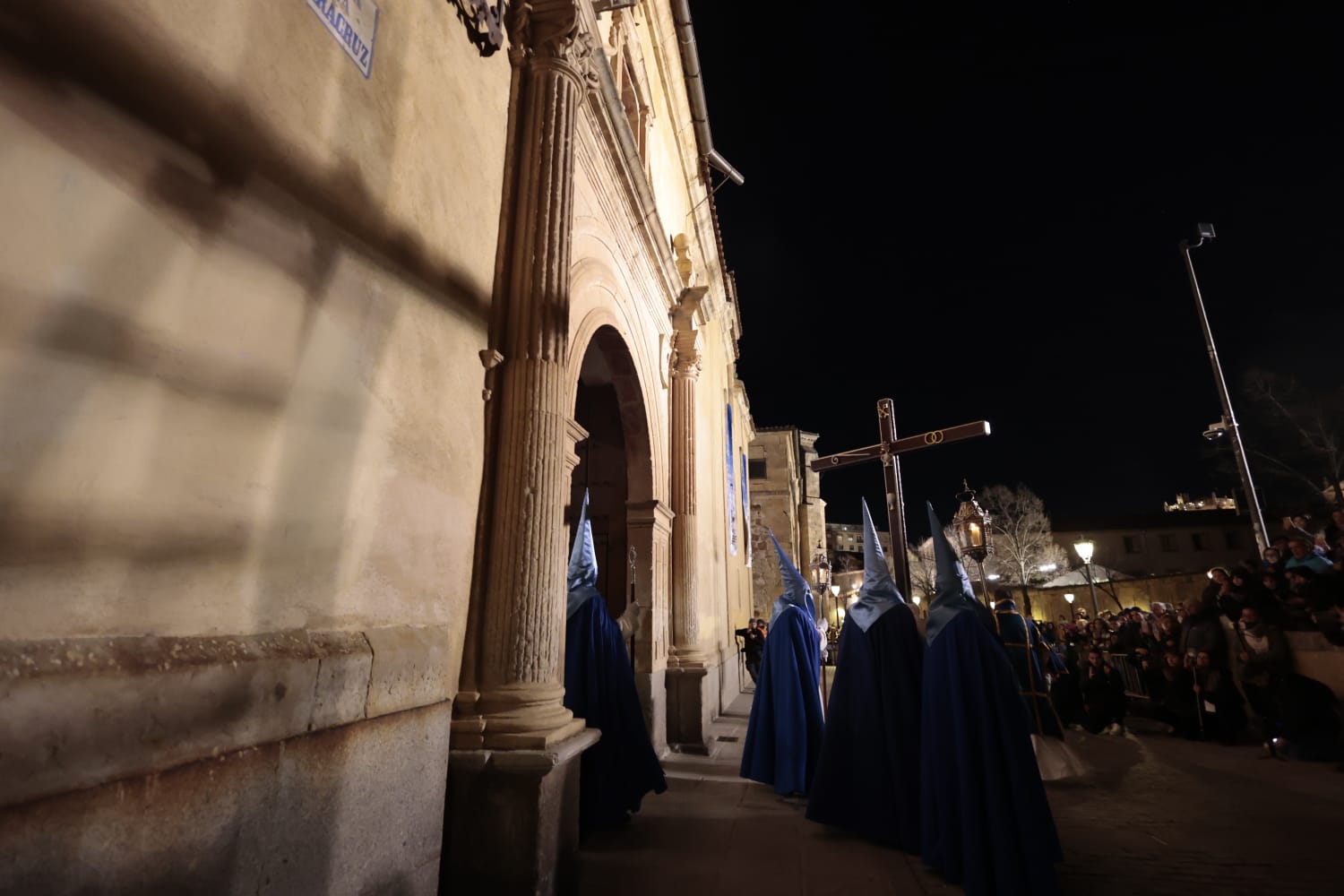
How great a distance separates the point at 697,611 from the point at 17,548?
299 inches

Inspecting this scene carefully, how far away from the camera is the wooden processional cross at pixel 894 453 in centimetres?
723

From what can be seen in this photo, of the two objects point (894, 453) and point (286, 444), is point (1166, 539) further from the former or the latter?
point (286, 444)

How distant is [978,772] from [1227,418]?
14327mm

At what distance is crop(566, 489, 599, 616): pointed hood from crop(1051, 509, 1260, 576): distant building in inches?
1601

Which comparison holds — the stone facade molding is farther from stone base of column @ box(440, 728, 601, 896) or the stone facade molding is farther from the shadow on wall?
stone base of column @ box(440, 728, 601, 896)

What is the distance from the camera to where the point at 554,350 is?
13.7 ft

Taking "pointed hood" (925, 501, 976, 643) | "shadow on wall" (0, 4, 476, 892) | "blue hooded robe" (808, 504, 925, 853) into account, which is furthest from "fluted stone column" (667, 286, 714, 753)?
"shadow on wall" (0, 4, 476, 892)

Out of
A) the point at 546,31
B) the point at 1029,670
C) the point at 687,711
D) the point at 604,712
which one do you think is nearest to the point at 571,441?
the point at 604,712

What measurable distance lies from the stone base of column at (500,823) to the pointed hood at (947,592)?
2721 millimetres

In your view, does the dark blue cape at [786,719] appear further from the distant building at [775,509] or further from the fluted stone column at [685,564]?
the distant building at [775,509]

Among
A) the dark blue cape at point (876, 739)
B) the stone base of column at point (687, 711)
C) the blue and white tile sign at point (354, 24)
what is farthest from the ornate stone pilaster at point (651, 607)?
the blue and white tile sign at point (354, 24)

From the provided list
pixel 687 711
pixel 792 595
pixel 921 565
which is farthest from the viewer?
pixel 921 565

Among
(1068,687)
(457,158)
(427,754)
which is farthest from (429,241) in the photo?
(1068,687)

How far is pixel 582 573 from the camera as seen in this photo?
18.3 feet
